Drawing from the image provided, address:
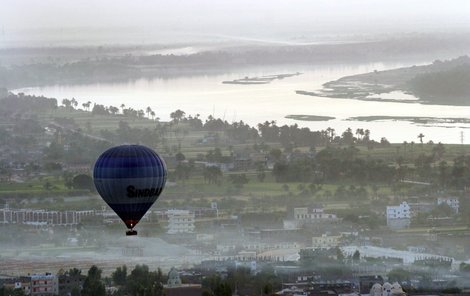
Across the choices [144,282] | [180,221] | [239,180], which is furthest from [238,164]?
[144,282]

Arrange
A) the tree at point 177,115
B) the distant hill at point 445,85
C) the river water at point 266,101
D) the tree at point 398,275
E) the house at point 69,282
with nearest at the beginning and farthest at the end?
the house at point 69,282 → the tree at point 398,275 → the river water at point 266,101 → the tree at point 177,115 → the distant hill at point 445,85

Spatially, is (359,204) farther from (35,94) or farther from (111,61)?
(111,61)

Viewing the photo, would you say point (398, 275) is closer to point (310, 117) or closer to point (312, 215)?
point (312, 215)

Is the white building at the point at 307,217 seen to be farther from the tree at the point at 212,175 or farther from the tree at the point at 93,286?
the tree at the point at 93,286

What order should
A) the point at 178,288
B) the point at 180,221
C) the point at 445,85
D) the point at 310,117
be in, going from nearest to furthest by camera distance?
1. the point at 178,288
2. the point at 180,221
3. the point at 310,117
4. the point at 445,85

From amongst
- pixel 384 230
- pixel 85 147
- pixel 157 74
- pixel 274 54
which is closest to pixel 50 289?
pixel 384 230

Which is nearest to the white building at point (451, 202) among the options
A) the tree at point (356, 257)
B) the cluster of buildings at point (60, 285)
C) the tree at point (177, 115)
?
the tree at point (356, 257)
